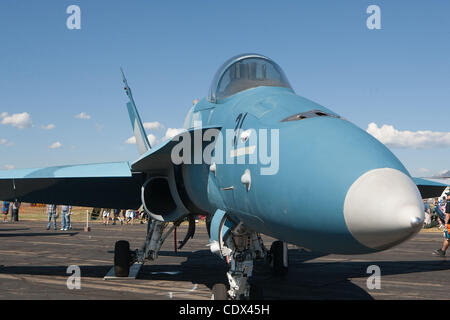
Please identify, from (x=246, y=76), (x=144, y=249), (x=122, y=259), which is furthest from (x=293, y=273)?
(x=246, y=76)

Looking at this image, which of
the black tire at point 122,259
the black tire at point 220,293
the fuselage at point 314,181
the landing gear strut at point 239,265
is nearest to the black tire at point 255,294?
the landing gear strut at point 239,265

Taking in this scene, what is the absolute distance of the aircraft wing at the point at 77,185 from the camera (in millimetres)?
9016

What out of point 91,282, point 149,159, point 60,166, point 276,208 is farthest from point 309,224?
point 60,166

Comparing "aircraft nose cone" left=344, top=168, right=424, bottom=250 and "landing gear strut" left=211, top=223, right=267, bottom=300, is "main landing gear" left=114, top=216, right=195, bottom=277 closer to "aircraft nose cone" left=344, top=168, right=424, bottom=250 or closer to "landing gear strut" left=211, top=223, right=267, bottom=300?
"landing gear strut" left=211, top=223, right=267, bottom=300

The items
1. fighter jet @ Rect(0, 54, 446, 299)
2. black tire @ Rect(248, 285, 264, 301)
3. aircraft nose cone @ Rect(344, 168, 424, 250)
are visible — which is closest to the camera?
aircraft nose cone @ Rect(344, 168, 424, 250)

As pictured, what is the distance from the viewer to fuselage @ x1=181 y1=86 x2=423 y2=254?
3098mm

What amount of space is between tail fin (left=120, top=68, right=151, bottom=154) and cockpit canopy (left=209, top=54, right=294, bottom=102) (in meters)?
6.17

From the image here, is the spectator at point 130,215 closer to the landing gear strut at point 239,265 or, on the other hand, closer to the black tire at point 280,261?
the black tire at point 280,261

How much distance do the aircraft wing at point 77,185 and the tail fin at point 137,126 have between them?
2.20 m

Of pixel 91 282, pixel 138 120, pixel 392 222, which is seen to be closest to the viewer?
pixel 392 222

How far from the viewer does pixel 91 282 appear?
8977mm

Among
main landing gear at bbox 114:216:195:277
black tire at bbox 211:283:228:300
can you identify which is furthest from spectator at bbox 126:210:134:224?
black tire at bbox 211:283:228:300
